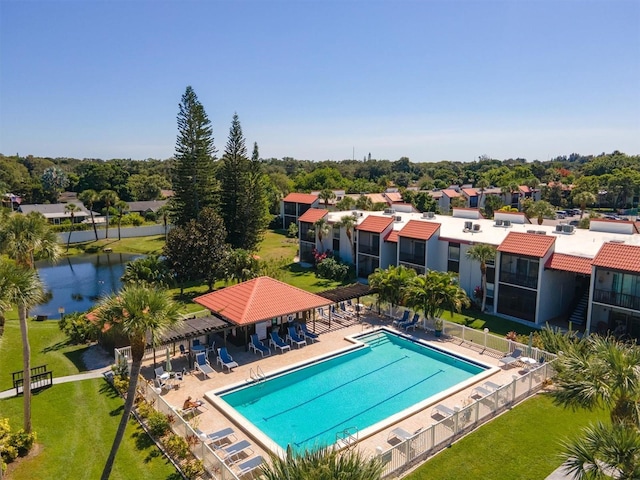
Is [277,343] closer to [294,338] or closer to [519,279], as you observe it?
[294,338]

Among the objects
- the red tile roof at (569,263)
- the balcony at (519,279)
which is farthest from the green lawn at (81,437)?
the red tile roof at (569,263)

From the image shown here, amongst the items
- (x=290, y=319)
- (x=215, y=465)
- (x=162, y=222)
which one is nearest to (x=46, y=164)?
(x=162, y=222)

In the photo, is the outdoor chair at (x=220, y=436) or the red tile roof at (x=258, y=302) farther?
the red tile roof at (x=258, y=302)

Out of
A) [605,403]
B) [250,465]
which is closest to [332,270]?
[250,465]

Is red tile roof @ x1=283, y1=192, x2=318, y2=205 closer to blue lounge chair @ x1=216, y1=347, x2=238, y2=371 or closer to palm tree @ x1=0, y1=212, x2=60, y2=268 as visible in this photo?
blue lounge chair @ x1=216, y1=347, x2=238, y2=371

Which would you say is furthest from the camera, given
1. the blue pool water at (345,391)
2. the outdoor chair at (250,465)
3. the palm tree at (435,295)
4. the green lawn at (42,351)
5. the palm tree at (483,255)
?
the palm tree at (483,255)

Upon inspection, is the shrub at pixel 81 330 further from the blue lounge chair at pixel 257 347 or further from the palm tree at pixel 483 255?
the palm tree at pixel 483 255

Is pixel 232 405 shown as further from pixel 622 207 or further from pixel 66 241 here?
pixel 622 207
